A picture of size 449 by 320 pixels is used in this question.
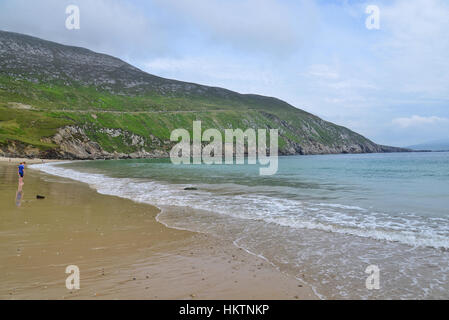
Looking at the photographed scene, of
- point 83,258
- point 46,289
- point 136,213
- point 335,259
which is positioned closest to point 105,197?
point 136,213

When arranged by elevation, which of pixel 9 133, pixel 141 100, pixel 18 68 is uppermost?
pixel 18 68

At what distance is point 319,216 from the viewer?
17234 millimetres

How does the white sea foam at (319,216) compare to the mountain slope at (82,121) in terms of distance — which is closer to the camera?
the white sea foam at (319,216)

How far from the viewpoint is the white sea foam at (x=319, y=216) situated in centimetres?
1323

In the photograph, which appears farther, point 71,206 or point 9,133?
point 9,133

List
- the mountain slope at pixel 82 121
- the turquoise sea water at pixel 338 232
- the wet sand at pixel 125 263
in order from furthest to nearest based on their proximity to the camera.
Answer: the mountain slope at pixel 82 121, the turquoise sea water at pixel 338 232, the wet sand at pixel 125 263

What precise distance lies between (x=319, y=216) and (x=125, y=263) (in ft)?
38.6

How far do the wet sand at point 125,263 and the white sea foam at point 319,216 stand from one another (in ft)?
18.1

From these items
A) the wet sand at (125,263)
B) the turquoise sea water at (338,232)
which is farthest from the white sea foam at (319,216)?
the wet sand at (125,263)

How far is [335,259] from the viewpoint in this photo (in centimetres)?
1009

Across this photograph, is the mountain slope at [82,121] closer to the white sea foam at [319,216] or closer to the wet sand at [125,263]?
the white sea foam at [319,216]

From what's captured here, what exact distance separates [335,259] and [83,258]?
27.6 ft

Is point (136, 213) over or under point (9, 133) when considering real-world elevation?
under

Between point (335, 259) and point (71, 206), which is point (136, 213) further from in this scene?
point (335, 259)
